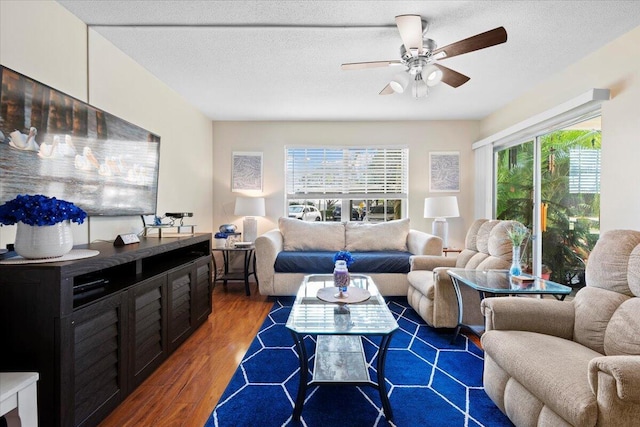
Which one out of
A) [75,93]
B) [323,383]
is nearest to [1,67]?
[75,93]

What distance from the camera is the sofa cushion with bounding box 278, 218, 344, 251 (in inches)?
165

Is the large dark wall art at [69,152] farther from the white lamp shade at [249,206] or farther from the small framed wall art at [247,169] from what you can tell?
the small framed wall art at [247,169]

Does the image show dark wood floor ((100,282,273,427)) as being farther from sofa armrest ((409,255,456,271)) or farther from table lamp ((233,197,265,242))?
sofa armrest ((409,255,456,271))

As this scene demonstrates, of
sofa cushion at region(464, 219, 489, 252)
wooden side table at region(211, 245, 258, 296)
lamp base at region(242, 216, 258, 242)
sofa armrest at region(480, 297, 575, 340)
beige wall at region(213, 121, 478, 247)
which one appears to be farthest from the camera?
beige wall at region(213, 121, 478, 247)

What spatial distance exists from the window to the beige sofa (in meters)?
3.08

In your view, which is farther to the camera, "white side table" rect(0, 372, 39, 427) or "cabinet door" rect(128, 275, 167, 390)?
"cabinet door" rect(128, 275, 167, 390)

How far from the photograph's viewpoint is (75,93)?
7.15 feet

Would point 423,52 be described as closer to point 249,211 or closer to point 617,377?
point 617,377

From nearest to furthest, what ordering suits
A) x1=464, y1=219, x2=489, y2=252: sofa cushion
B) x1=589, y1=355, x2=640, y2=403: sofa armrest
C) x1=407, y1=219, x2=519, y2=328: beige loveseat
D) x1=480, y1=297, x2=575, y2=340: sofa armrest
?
x1=589, y1=355, x2=640, y2=403: sofa armrest → x1=480, y1=297, x2=575, y2=340: sofa armrest → x1=407, y1=219, x2=519, y2=328: beige loveseat → x1=464, y1=219, x2=489, y2=252: sofa cushion

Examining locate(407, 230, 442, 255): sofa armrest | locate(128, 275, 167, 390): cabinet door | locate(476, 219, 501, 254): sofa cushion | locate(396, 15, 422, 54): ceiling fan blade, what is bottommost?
locate(128, 275, 167, 390): cabinet door

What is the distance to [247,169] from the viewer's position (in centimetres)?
475

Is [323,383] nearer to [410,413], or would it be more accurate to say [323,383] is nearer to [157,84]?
[410,413]

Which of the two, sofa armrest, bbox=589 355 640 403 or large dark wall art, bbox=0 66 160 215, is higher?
large dark wall art, bbox=0 66 160 215

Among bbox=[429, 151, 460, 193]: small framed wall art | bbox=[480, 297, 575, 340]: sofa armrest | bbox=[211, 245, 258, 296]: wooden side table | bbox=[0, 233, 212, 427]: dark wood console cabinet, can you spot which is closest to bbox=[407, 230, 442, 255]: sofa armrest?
bbox=[429, 151, 460, 193]: small framed wall art
